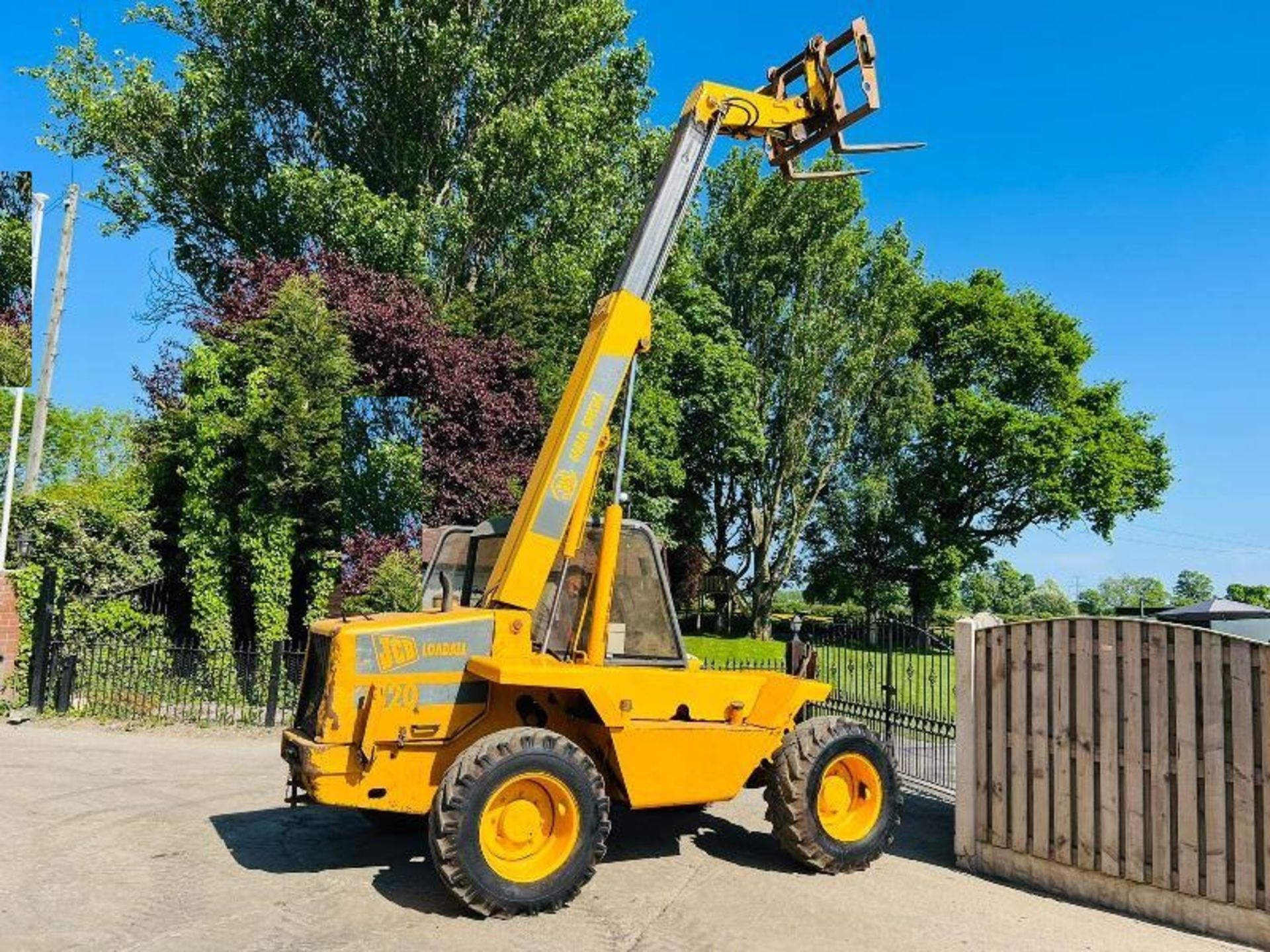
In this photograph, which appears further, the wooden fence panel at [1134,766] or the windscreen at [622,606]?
the windscreen at [622,606]

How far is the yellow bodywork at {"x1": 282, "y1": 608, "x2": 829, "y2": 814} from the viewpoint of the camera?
5.91 m

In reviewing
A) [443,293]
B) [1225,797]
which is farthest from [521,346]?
[1225,797]

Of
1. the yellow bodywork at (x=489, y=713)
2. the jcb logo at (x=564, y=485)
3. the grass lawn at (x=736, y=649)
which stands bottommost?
the grass lawn at (x=736, y=649)

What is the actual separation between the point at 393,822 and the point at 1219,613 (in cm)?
1306

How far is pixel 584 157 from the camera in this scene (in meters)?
20.8

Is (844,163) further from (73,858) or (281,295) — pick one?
(73,858)

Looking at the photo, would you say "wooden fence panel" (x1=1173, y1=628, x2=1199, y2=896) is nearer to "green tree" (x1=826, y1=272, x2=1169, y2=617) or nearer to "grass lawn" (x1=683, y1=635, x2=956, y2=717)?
"grass lawn" (x1=683, y1=635, x2=956, y2=717)

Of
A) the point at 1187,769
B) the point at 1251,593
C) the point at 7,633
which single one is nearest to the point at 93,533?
the point at 7,633

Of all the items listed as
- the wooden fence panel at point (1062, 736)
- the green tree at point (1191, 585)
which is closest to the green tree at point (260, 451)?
the wooden fence panel at point (1062, 736)

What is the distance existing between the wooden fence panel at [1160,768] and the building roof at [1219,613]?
9109mm

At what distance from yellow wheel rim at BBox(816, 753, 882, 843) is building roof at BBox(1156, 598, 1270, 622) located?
30.1 feet

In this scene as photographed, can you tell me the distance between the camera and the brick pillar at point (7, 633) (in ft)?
44.8

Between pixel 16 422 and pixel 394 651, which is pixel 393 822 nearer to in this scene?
pixel 394 651

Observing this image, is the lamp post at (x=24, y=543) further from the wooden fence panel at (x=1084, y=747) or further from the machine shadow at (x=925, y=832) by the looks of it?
the wooden fence panel at (x=1084, y=747)
